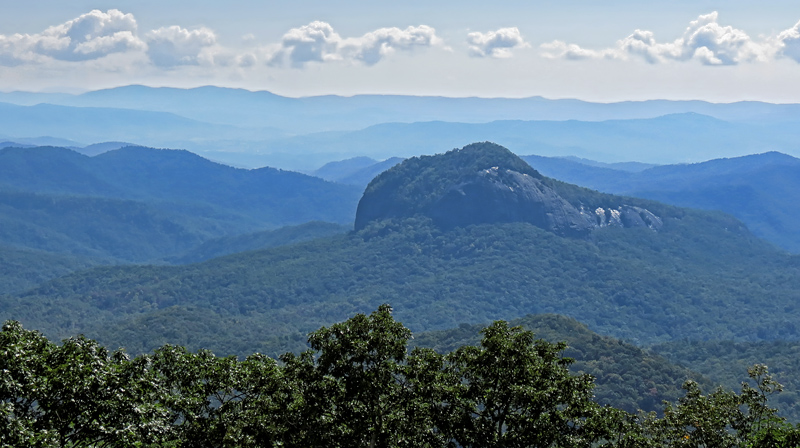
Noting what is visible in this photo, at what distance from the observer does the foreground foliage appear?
100ft

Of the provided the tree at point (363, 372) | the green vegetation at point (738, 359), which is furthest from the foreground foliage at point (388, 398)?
the green vegetation at point (738, 359)

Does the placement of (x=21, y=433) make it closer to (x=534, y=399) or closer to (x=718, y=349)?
(x=534, y=399)

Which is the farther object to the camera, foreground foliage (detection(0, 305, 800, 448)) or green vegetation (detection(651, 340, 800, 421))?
green vegetation (detection(651, 340, 800, 421))

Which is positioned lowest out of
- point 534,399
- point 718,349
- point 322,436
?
point 718,349

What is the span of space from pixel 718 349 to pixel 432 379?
16772 cm

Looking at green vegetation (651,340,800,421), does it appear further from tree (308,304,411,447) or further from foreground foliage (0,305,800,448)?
tree (308,304,411,447)

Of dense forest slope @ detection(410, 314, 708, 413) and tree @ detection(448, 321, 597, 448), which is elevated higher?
tree @ detection(448, 321, 597, 448)

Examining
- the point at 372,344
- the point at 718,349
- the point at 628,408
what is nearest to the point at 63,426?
the point at 372,344

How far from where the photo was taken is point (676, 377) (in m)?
132

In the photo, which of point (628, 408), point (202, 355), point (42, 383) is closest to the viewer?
point (42, 383)

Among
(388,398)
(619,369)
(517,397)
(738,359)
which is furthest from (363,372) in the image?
(738,359)

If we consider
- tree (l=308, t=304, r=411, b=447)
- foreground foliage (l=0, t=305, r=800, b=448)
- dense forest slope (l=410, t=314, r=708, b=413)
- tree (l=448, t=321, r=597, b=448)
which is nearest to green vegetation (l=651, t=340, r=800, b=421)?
dense forest slope (l=410, t=314, r=708, b=413)

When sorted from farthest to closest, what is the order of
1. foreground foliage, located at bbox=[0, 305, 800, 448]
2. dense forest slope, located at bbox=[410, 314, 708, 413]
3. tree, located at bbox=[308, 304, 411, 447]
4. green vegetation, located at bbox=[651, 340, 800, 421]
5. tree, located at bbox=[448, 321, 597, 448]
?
green vegetation, located at bbox=[651, 340, 800, 421]
dense forest slope, located at bbox=[410, 314, 708, 413]
tree, located at bbox=[448, 321, 597, 448]
tree, located at bbox=[308, 304, 411, 447]
foreground foliage, located at bbox=[0, 305, 800, 448]

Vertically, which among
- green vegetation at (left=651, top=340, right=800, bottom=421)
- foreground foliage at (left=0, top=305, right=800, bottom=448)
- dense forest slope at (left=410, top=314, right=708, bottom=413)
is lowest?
green vegetation at (left=651, top=340, right=800, bottom=421)
